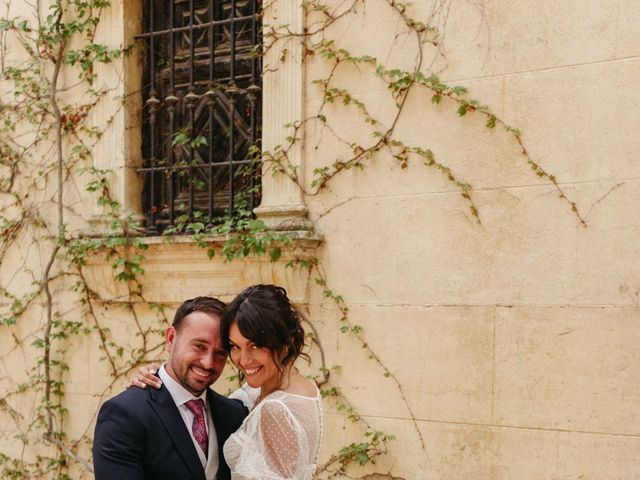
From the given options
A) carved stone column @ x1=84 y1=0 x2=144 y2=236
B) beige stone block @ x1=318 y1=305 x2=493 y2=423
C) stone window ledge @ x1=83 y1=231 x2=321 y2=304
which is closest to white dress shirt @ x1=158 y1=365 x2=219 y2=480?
beige stone block @ x1=318 y1=305 x2=493 y2=423

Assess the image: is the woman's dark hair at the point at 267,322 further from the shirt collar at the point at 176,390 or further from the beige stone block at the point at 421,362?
the beige stone block at the point at 421,362

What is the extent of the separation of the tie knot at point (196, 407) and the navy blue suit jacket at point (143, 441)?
83mm

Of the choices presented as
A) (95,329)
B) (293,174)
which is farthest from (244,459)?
(95,329)

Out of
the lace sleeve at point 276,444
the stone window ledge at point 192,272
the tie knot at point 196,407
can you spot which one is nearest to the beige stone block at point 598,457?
the stone window ledge at point 192,272

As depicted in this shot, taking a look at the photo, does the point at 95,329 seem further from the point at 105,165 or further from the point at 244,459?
the point at 244,459

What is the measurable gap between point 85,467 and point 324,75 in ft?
10.8

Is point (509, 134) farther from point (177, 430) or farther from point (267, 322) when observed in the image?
point (177, 430)

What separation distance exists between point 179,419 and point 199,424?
0.12 metres

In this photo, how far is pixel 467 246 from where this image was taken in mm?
4582

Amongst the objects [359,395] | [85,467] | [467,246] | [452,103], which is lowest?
[85,467]

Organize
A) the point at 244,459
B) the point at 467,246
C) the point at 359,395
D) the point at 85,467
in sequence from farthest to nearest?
1. the point at 85,467
2. the point at 359,395
3. the point at 467,246
4. the point at 244,459

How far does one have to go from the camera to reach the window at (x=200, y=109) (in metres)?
5.56

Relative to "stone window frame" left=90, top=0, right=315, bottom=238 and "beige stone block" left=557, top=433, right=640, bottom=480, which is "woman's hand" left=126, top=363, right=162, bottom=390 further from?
"beige stone block" left=557, top=433, right=640, bottom=480

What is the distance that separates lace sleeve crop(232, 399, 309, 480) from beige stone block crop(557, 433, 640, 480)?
6.07 ft
